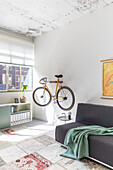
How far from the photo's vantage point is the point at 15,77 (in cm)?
423

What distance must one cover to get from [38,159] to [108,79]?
2014 mm

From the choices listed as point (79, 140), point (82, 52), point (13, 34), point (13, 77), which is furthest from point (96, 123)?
point (13, 34)

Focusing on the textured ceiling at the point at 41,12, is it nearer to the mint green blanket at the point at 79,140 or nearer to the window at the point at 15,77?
the window at the point at 15,77

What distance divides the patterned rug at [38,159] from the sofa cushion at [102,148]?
14 cm

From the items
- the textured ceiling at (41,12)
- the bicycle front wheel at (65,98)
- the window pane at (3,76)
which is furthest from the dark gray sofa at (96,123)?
the window pane at (3,76)

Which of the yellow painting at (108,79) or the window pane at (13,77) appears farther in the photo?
the window pane at (13,77)

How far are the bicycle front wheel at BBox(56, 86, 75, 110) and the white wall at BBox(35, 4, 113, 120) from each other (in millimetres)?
176

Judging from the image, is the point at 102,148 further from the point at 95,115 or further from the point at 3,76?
the point at 3,76

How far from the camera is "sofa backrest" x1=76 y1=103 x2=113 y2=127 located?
2451 mm

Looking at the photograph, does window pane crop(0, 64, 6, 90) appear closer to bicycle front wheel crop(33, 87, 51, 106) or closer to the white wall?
bicycle front wheel crop(33, 87, 51, 106)

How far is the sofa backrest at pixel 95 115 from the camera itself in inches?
96.5

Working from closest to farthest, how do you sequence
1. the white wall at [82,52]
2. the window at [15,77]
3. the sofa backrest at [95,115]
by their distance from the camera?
the sofa backrest at [95,115] → the white wall at [82,52] → the window at [15,77]

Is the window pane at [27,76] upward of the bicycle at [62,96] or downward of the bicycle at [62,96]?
upward

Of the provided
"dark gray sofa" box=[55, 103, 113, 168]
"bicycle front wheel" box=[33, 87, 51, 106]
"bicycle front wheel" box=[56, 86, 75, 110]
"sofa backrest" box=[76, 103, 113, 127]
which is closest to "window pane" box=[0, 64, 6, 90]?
"bicycle front wheel" box=[33, 87, 51, 106]
